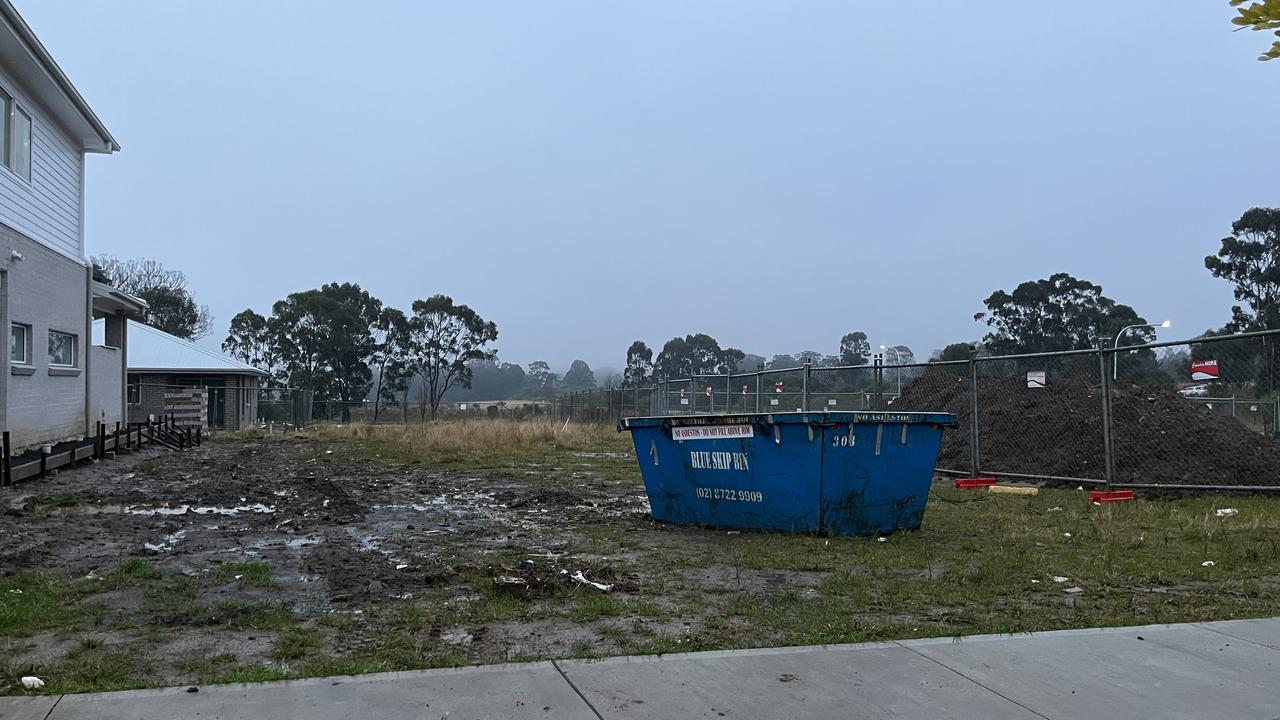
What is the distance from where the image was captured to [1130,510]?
1085cm

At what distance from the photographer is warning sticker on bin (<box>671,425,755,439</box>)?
30.0ft

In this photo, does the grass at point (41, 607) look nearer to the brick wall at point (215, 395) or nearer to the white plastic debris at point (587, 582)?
the white plastic debris at point (587, 582)

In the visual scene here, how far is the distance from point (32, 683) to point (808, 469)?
6.50 m

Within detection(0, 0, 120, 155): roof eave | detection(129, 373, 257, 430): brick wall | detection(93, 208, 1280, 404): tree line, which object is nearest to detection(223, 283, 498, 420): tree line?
detection(93, 208, 1280, 404): tree line

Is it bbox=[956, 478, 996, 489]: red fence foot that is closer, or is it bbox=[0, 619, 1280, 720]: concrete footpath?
bbox=[0, 619, 1280, 720]: concrete footpath

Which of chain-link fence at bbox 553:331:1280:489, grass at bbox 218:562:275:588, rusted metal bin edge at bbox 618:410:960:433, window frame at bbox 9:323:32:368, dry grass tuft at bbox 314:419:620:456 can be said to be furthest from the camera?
dry grass tuft at bbox 314:419:620:456

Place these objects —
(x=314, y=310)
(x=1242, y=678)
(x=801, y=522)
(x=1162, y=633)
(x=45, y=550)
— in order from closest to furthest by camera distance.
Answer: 1. (x=1242, y=678)
2. (x=1162, y=633)
3. (x=45, y=550)
4. (x=801, y=522)
5. (x=314, y=310)

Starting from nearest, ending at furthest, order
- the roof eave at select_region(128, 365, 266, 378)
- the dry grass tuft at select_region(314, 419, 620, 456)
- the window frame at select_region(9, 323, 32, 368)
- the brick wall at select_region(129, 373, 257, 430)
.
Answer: the window frame at select_region(9, 323, 32, 368) < the dry grass tuft at select_region(314, 419, 620, 456) < the roof eave at select_region(128, 365, 266, 378) < the brick wall at select_region(129, 373, 257, 430)

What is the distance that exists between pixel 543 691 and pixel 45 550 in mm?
5801

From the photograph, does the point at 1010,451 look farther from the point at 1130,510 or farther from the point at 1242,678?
the point at 1242,678

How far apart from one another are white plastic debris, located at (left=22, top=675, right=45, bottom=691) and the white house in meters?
12.4

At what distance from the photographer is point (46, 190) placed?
17391mm

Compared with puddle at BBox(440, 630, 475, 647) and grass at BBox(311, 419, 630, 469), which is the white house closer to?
grass at BBox(311, 419, 630, 469)

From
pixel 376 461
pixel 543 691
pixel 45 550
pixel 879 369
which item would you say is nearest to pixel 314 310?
pixel 376 461
